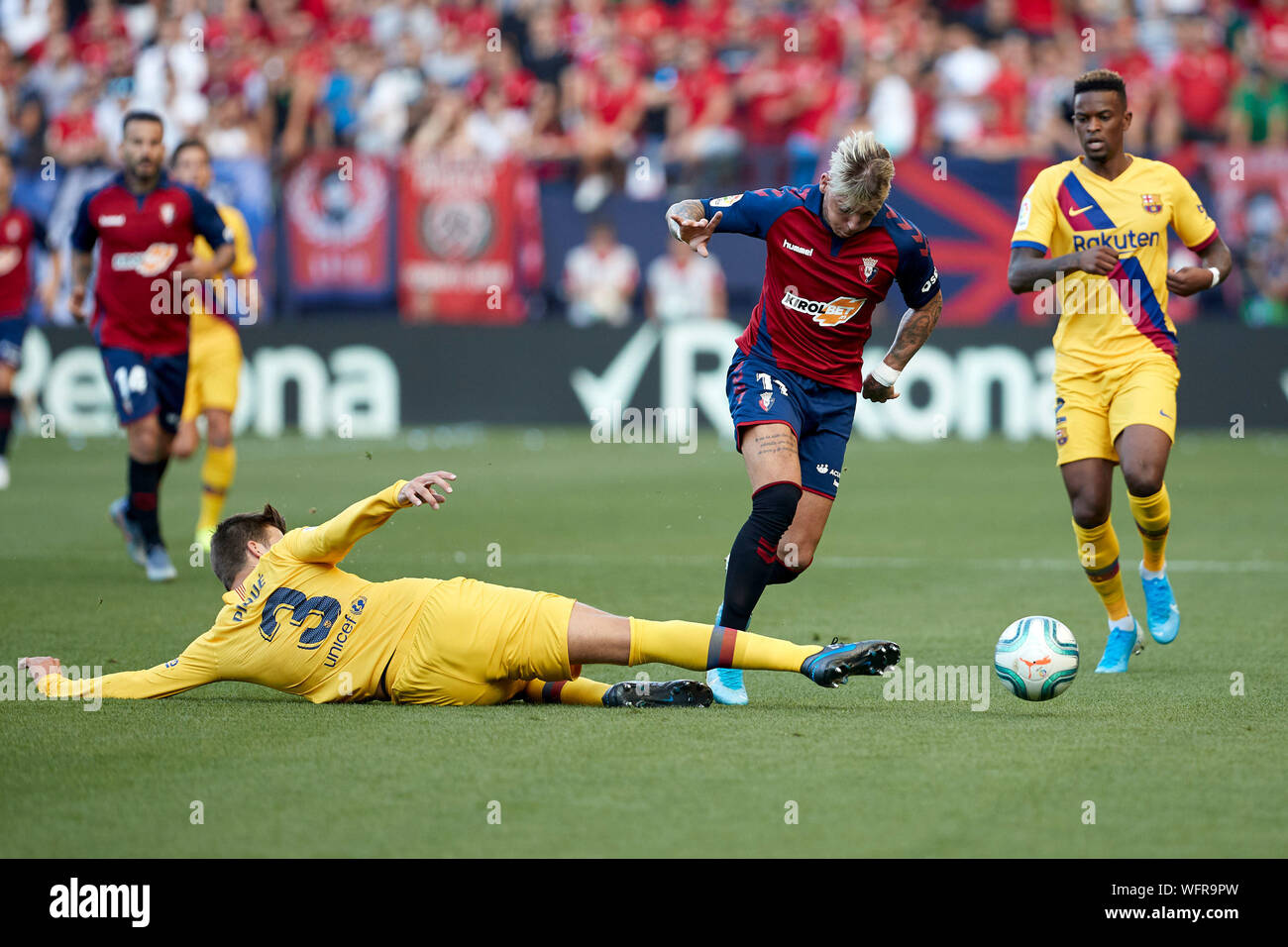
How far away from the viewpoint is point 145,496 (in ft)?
32.9

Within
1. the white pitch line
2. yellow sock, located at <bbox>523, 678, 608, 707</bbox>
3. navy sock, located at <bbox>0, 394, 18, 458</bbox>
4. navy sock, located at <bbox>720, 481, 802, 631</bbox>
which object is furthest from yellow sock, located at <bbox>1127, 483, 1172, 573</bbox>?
navy sock, located at <bbox>0, 394, 18, 458</bbox>

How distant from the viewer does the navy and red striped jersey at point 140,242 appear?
10125 millimetres

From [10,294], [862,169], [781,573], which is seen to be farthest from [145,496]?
[10,294]

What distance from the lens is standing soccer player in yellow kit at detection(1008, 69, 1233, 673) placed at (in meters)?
7.14

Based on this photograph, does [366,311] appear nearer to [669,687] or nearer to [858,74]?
[858,74]

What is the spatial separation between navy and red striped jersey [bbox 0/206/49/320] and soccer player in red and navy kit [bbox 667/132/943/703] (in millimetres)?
10557

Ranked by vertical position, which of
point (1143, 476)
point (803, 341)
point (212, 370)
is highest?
point (212, 370)

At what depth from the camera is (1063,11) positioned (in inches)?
837

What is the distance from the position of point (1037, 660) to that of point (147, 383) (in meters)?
6.07

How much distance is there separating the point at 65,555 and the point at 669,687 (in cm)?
608

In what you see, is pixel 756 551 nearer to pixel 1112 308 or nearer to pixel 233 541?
pixel 233 541

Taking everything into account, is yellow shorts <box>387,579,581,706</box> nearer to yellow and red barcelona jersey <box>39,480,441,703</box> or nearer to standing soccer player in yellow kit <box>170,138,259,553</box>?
yellow and red barcelona jersey <box>39,480,441,703</box>

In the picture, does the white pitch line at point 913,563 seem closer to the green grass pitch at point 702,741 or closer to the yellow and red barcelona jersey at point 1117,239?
the green grass pitch at point 702,741

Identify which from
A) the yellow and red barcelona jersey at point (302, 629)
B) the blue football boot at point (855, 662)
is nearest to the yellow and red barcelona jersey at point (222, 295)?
the yellow and red barcelona jersey at point (302, 629)
